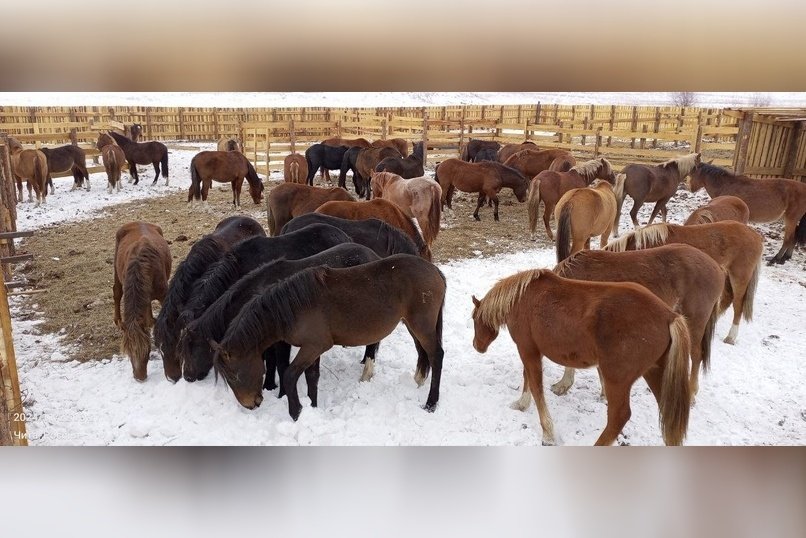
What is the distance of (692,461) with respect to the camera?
1.12 metres

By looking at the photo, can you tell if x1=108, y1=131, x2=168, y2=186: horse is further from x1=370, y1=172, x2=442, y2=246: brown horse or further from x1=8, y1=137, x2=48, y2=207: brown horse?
x1=370, y1=172, x2=442, y2=246: brown horse

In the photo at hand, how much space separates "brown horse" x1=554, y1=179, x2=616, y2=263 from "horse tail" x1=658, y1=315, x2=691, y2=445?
335 cm

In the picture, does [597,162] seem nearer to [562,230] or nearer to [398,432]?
[562,230]

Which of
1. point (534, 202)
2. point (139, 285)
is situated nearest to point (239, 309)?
point (139, 285)

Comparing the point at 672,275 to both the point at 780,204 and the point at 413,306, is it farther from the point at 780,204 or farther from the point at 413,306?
the point at 780,204

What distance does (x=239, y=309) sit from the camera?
329cm

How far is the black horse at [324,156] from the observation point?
13227 mm

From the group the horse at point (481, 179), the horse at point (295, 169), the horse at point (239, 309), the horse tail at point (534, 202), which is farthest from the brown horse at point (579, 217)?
the horse at point (295, 169)

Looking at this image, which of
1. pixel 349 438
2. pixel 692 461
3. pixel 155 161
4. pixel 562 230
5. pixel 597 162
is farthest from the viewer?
pixel 155 161

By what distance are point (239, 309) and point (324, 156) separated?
420 inches

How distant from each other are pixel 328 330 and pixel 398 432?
824mm

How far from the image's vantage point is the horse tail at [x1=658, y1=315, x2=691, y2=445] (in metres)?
2.36
